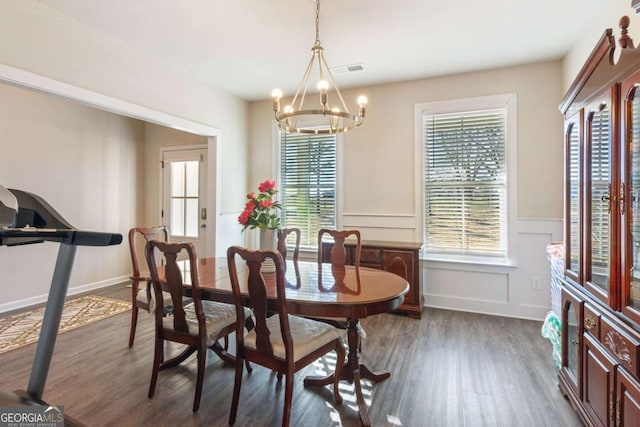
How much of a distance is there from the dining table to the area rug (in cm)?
169

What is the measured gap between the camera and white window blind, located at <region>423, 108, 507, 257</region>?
12.4 ft

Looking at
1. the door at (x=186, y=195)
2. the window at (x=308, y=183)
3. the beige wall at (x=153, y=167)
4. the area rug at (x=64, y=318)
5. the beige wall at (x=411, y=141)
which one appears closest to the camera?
the area rug at (x=64, y=318)

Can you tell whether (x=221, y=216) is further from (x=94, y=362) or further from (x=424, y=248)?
(x=424, y=248)

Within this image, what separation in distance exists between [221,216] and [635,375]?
4215mm

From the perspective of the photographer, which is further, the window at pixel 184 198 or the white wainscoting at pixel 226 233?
the window at pixel 184 198

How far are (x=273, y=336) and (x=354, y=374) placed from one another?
566 mm

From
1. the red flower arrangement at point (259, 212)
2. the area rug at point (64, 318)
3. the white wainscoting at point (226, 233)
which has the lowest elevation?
the area rug at point (64, 318)

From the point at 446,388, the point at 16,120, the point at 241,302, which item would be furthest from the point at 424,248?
the point at 16,120

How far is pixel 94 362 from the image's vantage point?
2566 mm

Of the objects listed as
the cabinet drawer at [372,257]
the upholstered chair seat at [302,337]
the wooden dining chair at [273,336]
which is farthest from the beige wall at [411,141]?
the wooden dining chair at [273,336]

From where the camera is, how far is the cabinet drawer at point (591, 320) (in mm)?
1648

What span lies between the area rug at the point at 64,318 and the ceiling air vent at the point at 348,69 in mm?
3656

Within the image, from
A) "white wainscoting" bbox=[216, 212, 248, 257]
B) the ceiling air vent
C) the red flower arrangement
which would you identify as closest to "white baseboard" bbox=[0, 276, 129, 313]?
"white wainscoting" bbox=[216, 212, 248, 257]

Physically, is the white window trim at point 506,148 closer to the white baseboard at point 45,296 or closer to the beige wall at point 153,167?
the beige wall at point 153,167
